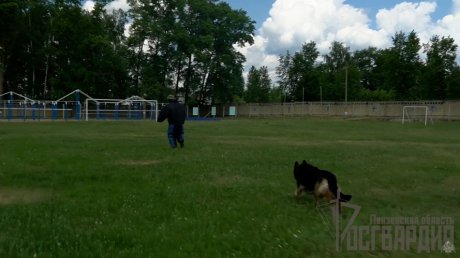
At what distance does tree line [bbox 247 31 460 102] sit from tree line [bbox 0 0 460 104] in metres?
0.18

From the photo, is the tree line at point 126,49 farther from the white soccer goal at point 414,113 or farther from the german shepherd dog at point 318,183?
the german shepherd dog at point 318,183

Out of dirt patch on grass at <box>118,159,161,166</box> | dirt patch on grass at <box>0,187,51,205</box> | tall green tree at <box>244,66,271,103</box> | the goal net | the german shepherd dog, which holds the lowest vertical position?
dirt patch on grass at <box>0,187,51,205</box>

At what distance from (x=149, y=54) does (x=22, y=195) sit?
66137 millimetres

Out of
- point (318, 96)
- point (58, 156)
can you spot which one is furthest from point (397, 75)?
point (58, 156)

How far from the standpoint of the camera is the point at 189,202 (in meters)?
7.76

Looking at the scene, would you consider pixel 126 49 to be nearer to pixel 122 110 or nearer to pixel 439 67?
pixel 122 110

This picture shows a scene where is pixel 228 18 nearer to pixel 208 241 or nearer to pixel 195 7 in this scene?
pixel 195 7

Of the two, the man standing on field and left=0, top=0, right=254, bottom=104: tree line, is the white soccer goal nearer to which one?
left=0, top=0, right=254, bottom=104: tree line

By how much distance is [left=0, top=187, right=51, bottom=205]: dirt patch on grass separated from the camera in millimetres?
7754

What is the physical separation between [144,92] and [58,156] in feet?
179

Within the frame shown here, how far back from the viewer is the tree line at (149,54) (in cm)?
6303

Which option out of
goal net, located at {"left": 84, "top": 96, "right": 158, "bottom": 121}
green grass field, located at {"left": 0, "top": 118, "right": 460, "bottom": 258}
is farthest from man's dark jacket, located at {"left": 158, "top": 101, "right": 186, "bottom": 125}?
goal net, located at {"left": 84, "top": 96, "right": 158, "bottom": 121}

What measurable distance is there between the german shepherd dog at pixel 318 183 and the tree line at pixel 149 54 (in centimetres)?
5274

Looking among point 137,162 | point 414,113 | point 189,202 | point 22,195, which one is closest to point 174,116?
point 137,162
